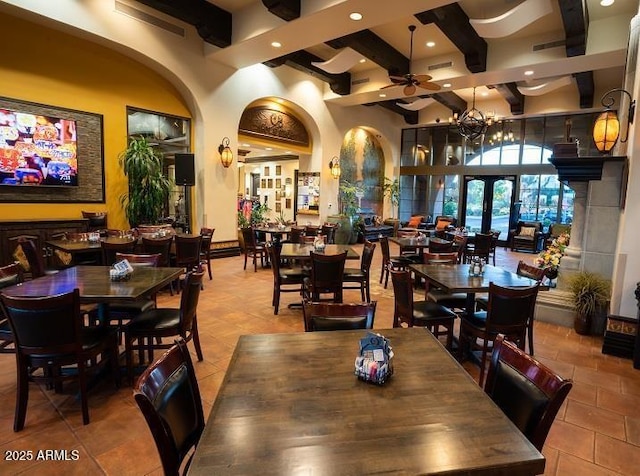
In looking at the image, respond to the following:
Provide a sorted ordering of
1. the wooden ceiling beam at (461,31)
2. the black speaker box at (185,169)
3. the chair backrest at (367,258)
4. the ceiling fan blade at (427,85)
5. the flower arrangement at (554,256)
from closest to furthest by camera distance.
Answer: the chair backrest at (367,258), the flower arrangement at (554,256), the wooden ceiling beam at (461,31), the ceiling fan blade at (427,85), the black speaker box at (185,169)

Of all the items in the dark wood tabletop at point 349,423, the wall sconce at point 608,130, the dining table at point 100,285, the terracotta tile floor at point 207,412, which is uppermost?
the wall sconce at point 608,130

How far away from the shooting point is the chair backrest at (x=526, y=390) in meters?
1.30

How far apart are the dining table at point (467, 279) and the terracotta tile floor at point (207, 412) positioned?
2.50 feet

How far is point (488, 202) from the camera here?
12211 mm

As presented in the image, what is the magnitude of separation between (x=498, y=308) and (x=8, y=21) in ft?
24.8

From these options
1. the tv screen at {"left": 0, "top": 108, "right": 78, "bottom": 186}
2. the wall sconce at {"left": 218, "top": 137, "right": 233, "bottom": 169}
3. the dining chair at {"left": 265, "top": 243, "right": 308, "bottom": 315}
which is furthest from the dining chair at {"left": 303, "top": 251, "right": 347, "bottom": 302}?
the tv screen at {"left": 0, "top": 108, "right": 78, "bottom": 186}

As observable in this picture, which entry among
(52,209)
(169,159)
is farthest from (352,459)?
(169,159)

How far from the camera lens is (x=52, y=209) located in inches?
234

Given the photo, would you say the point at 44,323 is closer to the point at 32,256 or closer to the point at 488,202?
the point at 32,256

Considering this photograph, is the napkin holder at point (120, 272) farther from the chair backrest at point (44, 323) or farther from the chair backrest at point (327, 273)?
the chair backrest at point (327, 273)

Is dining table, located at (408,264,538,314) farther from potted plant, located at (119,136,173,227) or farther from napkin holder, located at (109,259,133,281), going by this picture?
potted plant, located at (119,136,173,227)

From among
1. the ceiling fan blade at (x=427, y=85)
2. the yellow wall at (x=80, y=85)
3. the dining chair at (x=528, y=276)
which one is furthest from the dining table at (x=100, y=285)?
the ceiling fan blade at (x=427, y=85)

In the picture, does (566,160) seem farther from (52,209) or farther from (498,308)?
(52,209)

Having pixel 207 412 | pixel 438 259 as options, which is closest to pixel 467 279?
pixel 438 259
